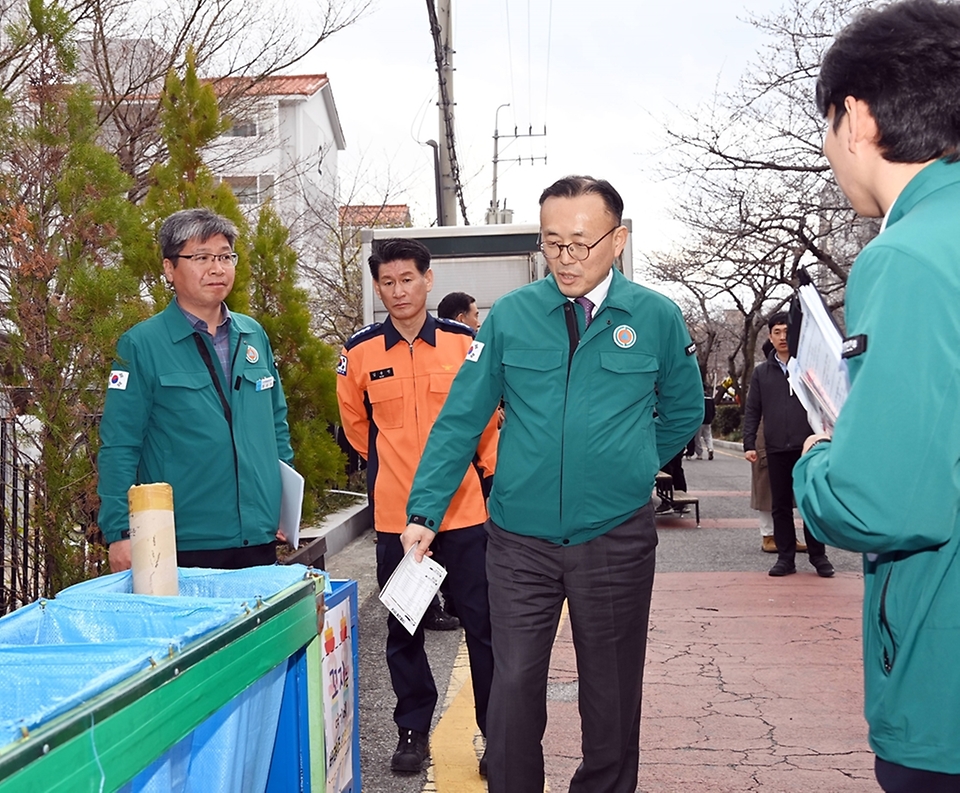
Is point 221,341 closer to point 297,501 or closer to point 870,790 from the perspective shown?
point 297,501

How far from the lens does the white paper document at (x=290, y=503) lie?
4.09 meters

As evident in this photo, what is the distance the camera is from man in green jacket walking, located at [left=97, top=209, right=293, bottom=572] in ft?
12.5

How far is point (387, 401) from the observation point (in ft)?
15.0

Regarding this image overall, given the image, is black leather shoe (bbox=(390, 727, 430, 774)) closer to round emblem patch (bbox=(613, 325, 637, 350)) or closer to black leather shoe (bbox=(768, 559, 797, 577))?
round emblem patch (bbox=(613, 325, 637, 350))

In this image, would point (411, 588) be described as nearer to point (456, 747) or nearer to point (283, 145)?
point (456, 747)

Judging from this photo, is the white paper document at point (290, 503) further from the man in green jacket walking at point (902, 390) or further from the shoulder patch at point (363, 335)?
the man in green jacket walking at point (902, 390)

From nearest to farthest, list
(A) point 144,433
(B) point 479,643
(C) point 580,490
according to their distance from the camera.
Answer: (C) point 580,490 < (A) point 144,433 < (B) point 479,643

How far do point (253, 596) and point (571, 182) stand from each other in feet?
5.11

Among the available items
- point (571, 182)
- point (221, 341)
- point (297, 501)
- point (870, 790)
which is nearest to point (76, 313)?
point (221, 341)

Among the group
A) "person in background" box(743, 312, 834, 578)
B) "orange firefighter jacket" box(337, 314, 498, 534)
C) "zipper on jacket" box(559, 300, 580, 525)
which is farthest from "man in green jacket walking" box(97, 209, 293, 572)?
"person in background" box(743, 312, 834, 578)

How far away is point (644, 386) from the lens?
3307mm

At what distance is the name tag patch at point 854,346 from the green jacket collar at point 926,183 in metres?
0.24

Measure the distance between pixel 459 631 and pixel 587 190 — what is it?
425 cm

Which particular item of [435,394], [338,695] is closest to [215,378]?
[435,394]
